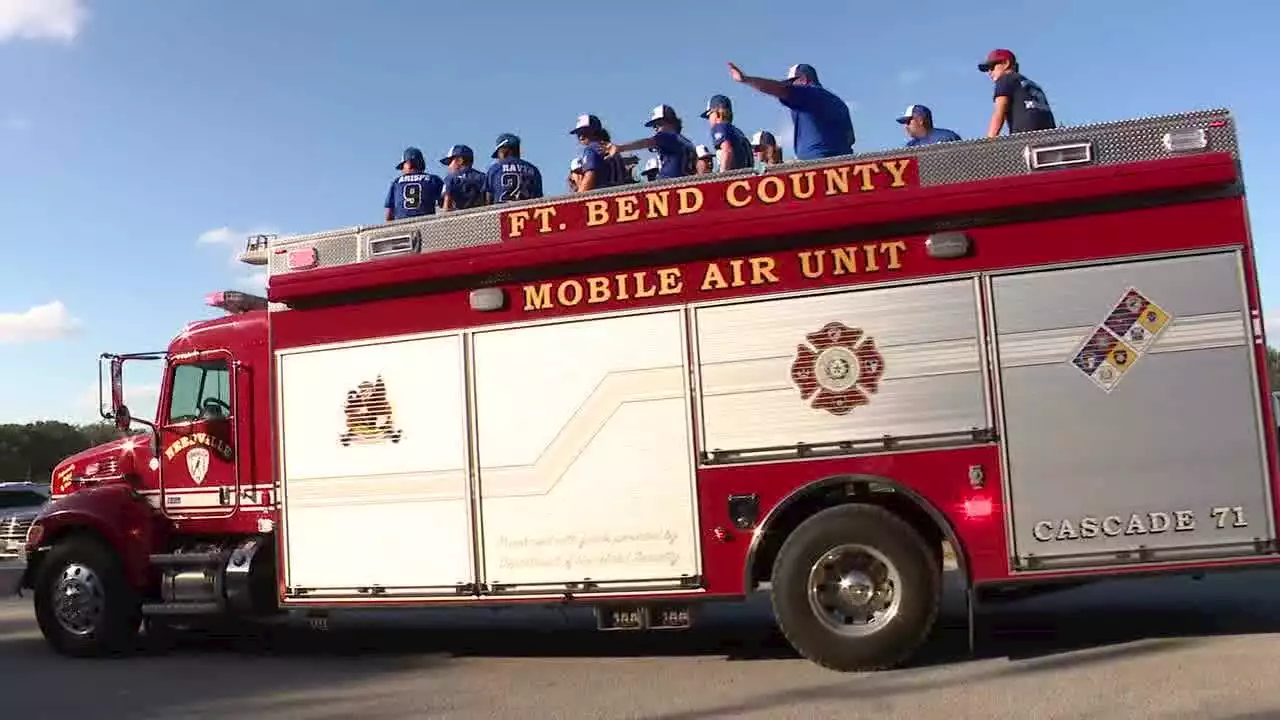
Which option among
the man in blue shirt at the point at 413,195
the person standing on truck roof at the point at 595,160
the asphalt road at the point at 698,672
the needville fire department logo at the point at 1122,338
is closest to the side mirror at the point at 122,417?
the asphalt road at the point at 698,672

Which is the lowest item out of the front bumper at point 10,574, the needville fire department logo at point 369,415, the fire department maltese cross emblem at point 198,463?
the front bumper at point 10,574

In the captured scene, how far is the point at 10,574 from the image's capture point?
1672 centimetres

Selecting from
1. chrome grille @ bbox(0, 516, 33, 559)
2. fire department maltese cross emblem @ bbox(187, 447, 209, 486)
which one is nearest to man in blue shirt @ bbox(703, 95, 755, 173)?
fire department maltese cross emblem @ bbox(187, 447, 209, 486)

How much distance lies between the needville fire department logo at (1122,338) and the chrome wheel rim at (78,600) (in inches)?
291

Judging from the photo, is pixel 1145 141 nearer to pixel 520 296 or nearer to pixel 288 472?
pixel 520 296

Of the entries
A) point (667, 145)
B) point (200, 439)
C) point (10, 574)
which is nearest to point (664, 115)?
point (667, 145)

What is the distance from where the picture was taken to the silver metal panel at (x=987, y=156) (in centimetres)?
571

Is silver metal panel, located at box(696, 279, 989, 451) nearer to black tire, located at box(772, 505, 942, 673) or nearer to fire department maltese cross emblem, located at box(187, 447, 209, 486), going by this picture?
black tire, located at box(772, 505, 942, 673)

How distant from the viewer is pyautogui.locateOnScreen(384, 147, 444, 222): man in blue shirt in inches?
320

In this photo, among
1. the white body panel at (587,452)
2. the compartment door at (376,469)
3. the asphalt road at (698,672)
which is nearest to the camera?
the asphalt road at (698,672)

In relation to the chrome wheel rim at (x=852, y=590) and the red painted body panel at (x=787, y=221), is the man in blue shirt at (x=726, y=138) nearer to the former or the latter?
the red painted body panel at (x=787, y=221)

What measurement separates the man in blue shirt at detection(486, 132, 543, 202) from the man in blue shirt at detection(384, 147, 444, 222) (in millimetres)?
476

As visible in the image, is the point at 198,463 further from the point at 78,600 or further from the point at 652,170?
the point at 652,170

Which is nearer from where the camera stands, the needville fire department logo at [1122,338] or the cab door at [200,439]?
the needville fire department logo at [1122,338]
